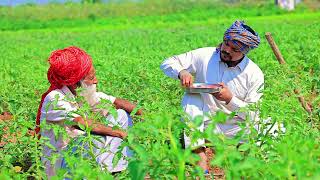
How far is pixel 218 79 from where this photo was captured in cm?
599

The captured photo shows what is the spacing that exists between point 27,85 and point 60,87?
372 centimetres

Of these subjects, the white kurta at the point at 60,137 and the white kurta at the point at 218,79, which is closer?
the white kurta at the point at 60,137

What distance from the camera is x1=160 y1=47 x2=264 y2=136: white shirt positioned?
590cm

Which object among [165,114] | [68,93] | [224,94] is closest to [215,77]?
[224,94]

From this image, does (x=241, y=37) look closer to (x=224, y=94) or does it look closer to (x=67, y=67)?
(x=224, y=94)

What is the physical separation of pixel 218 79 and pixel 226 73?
0.27 ft

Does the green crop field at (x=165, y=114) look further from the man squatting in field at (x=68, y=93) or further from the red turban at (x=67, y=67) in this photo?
the red turban at (x=67, y=67)

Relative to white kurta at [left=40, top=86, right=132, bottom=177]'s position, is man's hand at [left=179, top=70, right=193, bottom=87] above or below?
above

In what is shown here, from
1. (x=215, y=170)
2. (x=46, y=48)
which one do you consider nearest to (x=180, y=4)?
(x=46, y=48)

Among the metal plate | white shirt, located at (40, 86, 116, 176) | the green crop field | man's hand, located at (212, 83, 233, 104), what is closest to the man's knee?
the green crop field

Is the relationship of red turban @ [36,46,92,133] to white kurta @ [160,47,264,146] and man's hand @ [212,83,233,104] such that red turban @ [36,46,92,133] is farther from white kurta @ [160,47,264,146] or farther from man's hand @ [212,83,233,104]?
man's hand @ [212,83,233,104]

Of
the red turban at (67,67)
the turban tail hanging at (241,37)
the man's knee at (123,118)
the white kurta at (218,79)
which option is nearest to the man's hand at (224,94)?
the white kurta at (218,79)

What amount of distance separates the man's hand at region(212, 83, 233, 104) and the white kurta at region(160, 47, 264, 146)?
15 centimetres

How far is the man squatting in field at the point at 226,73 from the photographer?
5.74m
